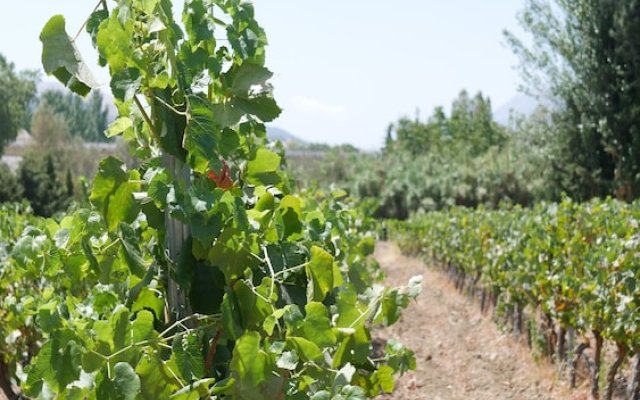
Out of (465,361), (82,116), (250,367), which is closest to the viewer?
(250,367)

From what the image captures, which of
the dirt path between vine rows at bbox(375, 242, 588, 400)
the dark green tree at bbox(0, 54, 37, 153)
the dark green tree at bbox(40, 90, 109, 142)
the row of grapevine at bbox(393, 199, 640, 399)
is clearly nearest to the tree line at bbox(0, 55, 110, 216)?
the dark green tree at bbox(0, 54, 37, 153)

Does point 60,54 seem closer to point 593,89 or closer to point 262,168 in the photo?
point 262,168

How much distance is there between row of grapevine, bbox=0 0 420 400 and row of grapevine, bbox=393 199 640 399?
4245mm

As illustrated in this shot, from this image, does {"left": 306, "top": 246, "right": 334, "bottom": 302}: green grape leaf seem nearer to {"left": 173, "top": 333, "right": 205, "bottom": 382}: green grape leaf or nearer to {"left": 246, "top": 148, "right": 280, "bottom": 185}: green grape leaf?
{"left": 173, "top": 333, "right": 205, "bottom": 382}: green grape leaf

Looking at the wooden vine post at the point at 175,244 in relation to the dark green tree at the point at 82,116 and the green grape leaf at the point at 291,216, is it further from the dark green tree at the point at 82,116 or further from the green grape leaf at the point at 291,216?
the dark green tree at the point at 82,116

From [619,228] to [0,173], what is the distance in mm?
30471

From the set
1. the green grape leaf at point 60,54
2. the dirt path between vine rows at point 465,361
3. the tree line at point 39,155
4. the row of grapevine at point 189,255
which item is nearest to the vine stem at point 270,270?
the row of grapevine at point 189,255

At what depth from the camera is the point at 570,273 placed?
283 inches

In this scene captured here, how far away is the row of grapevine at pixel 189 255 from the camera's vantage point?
1770 millimetres

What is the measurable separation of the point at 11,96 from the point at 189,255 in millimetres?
51961

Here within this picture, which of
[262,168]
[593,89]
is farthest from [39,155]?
[262,168]

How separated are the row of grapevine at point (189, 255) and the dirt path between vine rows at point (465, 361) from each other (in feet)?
17.5

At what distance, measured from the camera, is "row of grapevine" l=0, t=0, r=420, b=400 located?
1770 mm

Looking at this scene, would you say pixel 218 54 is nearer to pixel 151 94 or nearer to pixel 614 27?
pixel 151 94
